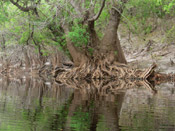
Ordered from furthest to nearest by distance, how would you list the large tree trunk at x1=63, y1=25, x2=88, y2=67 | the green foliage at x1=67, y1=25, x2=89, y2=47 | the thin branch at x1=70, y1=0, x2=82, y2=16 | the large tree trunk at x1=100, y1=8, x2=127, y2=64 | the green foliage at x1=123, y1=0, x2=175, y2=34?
the large tree trunk at x1=100, y1=8, x2=127, y2=64 < the large tree trunk at x1=63, y1=25, x2=88, y2=67 < the green foliage at x1=67, y1=25, x2=89, y2=47 < the green foliage at x1=123, y1=0, x2=175, y2=34 < the thin branch at x1=70, y1=0, x2=82, y2=16

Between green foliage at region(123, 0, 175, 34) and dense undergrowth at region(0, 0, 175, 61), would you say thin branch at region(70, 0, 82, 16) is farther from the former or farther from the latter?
green foliage at region(123, 0, 175, 34)

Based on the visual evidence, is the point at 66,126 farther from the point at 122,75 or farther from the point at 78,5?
the point at 122,75

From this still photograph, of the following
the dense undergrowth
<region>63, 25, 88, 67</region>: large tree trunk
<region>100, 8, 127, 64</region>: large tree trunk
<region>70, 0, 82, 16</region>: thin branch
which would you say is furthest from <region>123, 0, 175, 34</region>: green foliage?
<region>63, 25, 88, 67</region>: large tree trunk

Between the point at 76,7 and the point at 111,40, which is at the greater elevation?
the point at 76,7

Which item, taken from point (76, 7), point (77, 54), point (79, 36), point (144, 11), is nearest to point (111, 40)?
point (77, 54)

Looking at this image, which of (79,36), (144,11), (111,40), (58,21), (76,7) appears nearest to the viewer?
(76,7)

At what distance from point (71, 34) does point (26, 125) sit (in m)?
16.8

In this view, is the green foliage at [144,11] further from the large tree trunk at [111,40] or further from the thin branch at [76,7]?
the thin branch at [76,7]

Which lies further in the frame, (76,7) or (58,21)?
(58,21)

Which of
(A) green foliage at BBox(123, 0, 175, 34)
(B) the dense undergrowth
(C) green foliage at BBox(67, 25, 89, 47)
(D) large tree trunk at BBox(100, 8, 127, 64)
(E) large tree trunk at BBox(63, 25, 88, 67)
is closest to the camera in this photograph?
(B) the dense undergrowth

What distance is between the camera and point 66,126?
447 cm

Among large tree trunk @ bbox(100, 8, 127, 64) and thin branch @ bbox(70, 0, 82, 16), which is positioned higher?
thin branch @ bbox(70, 0, 82, 16)

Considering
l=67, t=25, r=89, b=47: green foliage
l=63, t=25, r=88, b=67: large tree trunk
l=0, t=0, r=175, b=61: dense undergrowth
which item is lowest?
l=63, t=25, r=88, b=67: large tree trunk

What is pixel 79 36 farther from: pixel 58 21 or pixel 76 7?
pixel 76 7
